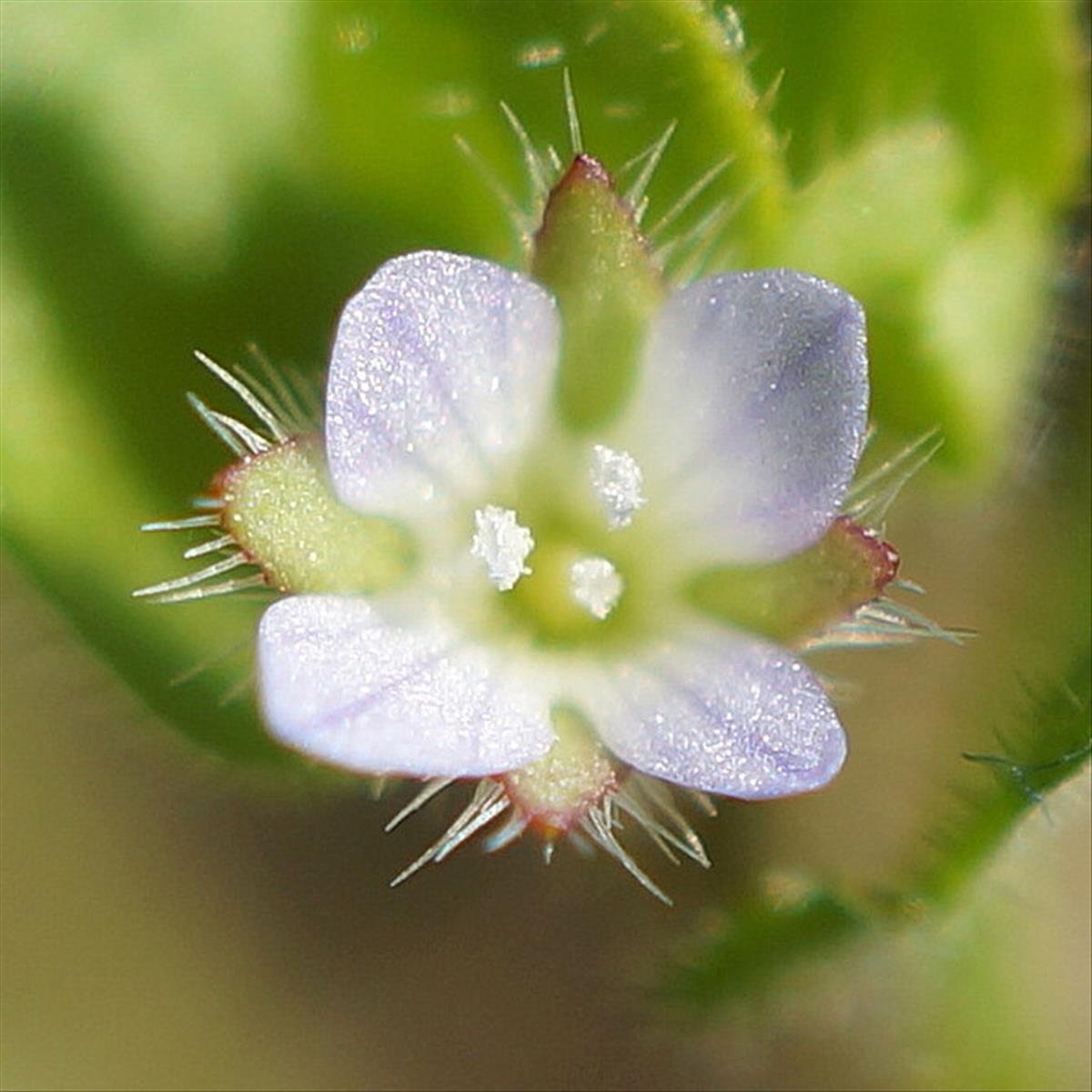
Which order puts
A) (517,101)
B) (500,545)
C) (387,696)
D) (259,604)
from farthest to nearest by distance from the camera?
(259,604), (517,101), (500,545), (387,696)

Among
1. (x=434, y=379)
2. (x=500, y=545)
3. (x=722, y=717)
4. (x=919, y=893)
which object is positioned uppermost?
(x=434, y=379)

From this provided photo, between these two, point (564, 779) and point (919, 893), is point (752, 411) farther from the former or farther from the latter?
point (919, 893)

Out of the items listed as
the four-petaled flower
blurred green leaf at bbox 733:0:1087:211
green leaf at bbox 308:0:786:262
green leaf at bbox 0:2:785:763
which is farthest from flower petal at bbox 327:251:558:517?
blurred green leaf at bbox 733:0:1087:211

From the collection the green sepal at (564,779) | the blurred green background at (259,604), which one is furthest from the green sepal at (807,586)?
the blurred green background at (259,604)

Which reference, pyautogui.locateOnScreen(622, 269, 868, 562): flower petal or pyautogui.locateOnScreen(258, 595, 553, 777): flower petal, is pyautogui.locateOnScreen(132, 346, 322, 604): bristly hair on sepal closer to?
pyautogui.locateOnScreen(258, 595, 553, 777): flower petal

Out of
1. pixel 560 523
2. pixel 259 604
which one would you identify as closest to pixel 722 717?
pixel 560 523

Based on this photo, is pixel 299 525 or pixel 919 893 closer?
pixel 299 525
